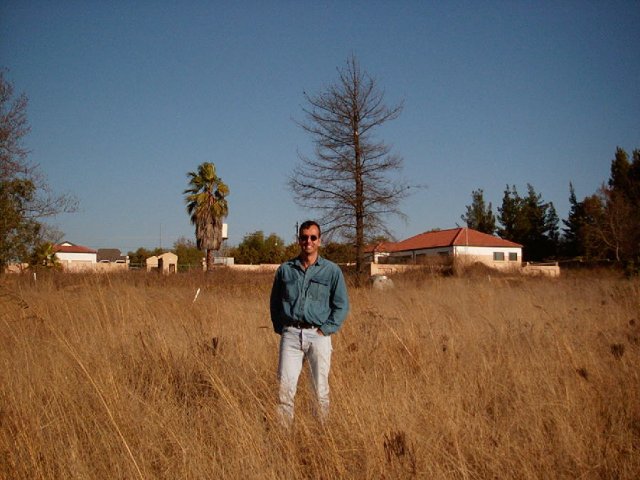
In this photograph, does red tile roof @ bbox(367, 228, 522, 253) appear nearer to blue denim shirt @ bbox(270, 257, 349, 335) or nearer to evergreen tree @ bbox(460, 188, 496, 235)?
evergreen tree @ bbox(460, 188, 496, 235)

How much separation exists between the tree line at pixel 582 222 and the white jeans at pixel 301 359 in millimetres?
31357

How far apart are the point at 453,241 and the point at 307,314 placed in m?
43.9

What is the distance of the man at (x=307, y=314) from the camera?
10.1 feet

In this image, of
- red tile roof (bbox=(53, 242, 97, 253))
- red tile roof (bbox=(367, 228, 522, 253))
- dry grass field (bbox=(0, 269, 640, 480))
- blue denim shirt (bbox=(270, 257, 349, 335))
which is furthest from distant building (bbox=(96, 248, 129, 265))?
blue denim shirt (bbox=(270, 257, 349, 335))

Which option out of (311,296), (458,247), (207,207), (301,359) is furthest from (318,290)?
(458,247)

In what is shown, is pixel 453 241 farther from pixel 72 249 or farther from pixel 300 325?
pixel 72 249

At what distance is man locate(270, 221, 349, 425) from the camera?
10.1ft

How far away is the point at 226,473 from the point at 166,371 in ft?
7.19

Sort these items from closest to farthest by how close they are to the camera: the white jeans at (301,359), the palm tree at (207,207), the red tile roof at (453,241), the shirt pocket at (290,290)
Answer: the white jeans at (301,359) < the shirt pocket at (290,290) < the palm tree at (207,207) < the red tile roof at (453,241)

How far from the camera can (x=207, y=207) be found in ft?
106

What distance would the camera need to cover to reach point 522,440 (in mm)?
2926

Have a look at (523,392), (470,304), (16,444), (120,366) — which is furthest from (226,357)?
(470,304)

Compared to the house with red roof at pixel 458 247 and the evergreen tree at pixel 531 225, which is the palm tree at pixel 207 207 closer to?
the house with red roof at pixel 458 247

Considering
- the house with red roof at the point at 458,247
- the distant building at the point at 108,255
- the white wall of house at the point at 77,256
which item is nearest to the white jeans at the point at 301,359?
the house with red roof at the point at 458,247
